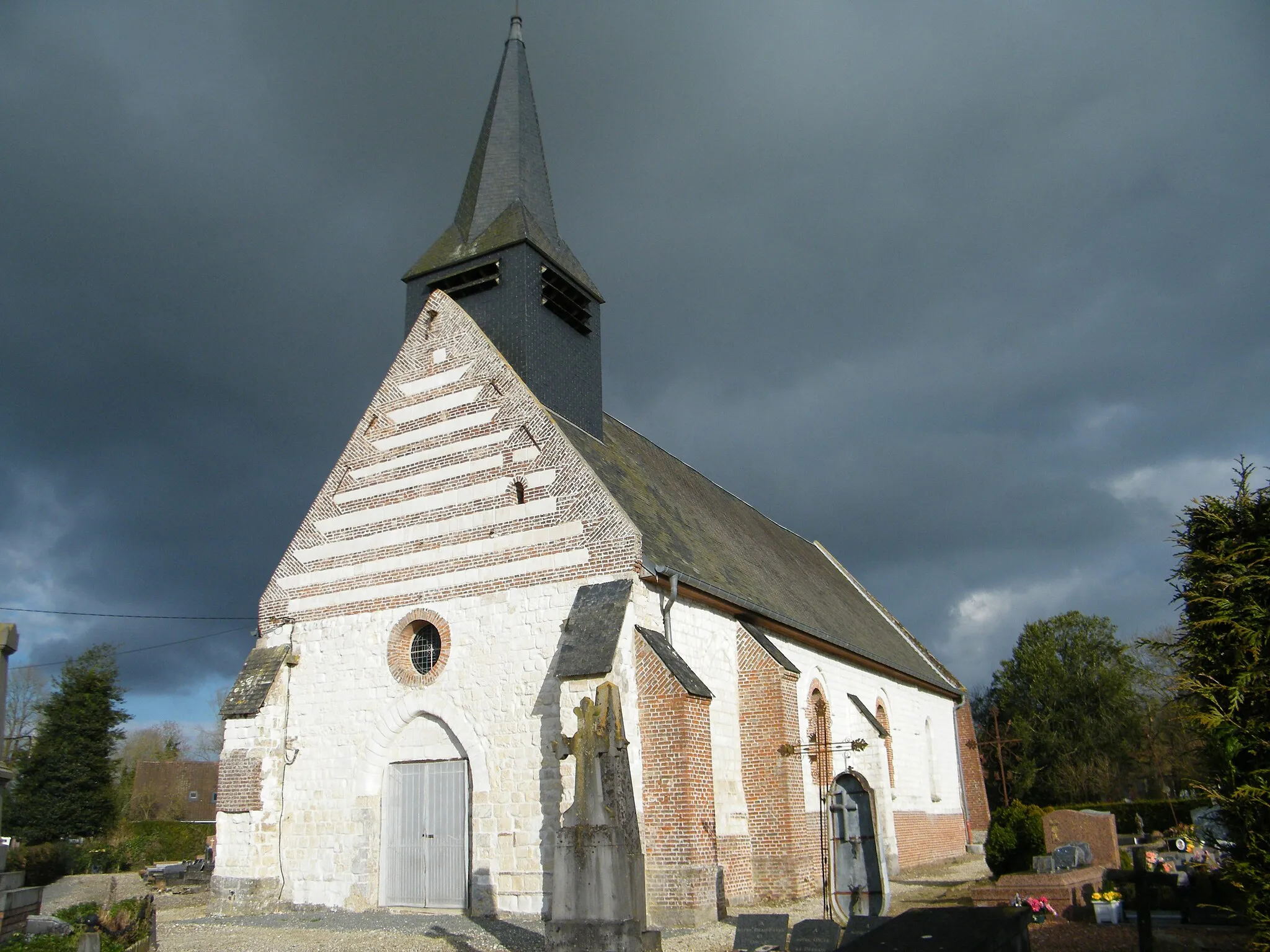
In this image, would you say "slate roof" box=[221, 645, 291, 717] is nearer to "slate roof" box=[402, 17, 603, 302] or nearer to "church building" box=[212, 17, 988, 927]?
"church building" box=[212, 17, 988, 927]

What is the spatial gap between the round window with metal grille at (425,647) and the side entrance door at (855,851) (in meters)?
6.69

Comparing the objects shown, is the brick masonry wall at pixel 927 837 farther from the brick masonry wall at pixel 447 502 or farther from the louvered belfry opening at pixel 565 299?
the louvered belfry opening at pixel 565 299

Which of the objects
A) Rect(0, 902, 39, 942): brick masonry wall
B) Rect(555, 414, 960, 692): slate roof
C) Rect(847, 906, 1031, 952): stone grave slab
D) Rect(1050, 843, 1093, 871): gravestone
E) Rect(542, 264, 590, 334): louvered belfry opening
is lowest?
Rect(1050, 843, 1093, 871): gravestone

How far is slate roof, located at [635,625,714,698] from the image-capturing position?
1273cm

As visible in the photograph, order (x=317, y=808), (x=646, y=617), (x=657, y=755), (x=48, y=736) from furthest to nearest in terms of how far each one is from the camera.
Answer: (x=48, y=736) < (x=317, y=808) < (x=646, y=617) < (x=657, y=755)

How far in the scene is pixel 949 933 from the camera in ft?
18.1

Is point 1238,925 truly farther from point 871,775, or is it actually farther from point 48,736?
point 48,736

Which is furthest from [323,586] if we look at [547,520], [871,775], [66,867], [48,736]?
[48,736]

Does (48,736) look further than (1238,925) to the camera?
Yes

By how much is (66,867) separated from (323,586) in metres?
17.3

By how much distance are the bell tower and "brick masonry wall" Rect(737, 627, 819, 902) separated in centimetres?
599

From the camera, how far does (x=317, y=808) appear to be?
50.0ft

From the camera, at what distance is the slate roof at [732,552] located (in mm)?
15844

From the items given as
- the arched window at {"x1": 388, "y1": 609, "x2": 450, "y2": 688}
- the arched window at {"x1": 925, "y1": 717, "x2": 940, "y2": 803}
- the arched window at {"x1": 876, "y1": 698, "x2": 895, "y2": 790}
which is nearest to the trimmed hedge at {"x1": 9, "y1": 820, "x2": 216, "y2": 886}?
the arched window at {"x1": 388, "y1": 609, "x2": 450, "y2": 688}
